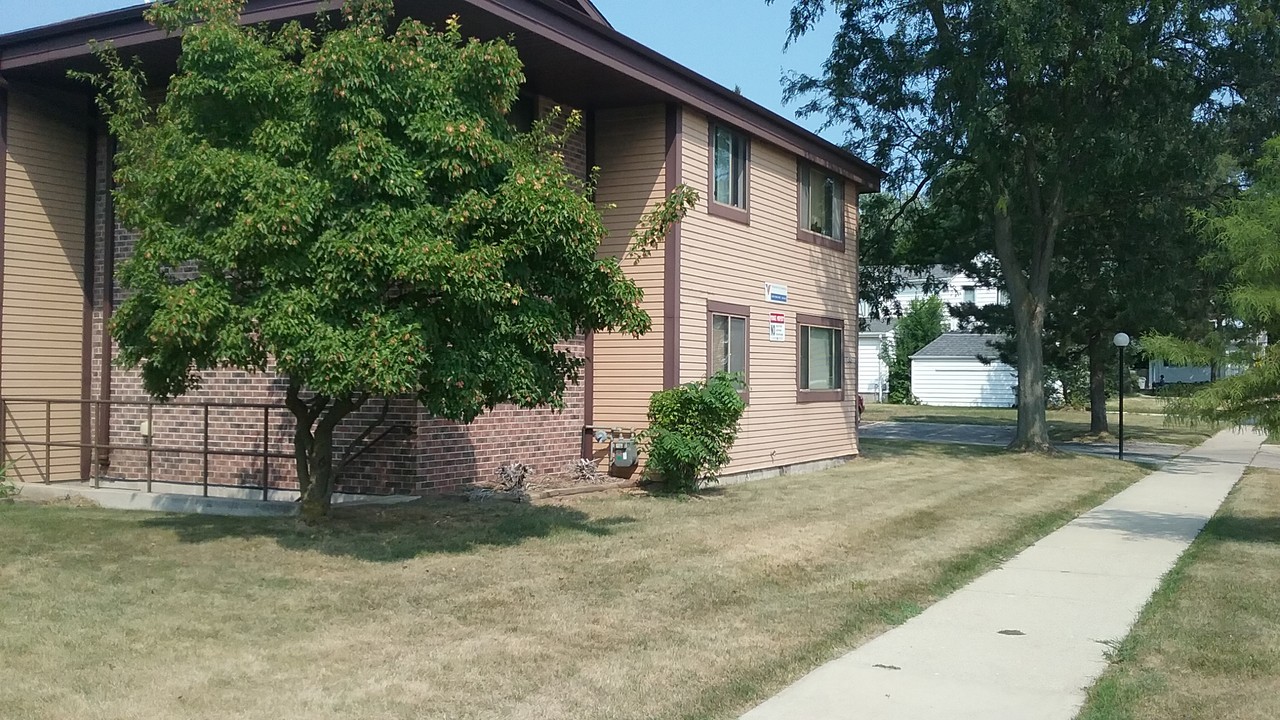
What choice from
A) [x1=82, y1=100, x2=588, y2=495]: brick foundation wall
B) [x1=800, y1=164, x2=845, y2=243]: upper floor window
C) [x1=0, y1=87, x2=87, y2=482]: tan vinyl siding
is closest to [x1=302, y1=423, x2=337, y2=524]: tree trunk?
[x1=82, y1=100, x2=588, y2=495]: brick foundation wall

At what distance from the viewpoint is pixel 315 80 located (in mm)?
9133

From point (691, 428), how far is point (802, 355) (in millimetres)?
5433

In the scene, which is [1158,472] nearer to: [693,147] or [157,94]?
[693,147]

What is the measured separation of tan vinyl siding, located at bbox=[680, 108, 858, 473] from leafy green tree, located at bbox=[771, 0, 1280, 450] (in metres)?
4.25

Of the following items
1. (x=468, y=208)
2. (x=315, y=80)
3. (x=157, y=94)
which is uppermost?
(x=157, y=94)

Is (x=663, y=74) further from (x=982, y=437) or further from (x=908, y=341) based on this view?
(x=908, y=341)

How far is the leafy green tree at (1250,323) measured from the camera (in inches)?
439

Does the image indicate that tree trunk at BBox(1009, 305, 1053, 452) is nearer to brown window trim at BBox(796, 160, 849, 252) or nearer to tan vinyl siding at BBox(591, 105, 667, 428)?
brown window trim at BBox(796, 160, 849, 252)

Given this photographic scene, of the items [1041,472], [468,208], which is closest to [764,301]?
[1041,472]

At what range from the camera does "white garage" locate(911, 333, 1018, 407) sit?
56.5 metres

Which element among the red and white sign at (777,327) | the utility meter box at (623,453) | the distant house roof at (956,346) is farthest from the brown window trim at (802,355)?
the distant house roof at (956,346)

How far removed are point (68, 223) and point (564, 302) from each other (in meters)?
8.71

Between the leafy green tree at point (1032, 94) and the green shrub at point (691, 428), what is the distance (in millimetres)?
9621

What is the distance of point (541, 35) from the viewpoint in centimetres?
1273
